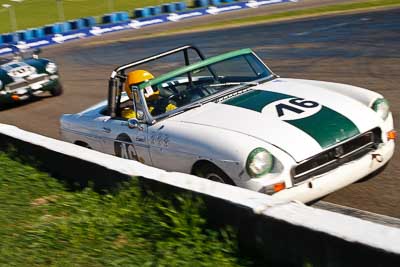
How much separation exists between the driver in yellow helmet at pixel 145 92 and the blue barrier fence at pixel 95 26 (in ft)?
78.2

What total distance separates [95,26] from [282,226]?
3182 centimetres

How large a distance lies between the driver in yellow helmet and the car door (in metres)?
0.24

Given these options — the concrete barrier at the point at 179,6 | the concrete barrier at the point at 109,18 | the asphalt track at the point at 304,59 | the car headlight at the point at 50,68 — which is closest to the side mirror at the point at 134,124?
the asphalt track at the point at 304,59

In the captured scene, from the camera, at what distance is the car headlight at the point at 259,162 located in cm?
490

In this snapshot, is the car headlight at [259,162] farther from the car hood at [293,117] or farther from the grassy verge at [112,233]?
the grassy verge at [112,233]

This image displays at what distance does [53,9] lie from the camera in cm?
4634

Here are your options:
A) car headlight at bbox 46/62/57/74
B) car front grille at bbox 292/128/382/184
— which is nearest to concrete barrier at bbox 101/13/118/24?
car headlight at bbox 46/62/57/74

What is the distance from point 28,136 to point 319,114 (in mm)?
3098

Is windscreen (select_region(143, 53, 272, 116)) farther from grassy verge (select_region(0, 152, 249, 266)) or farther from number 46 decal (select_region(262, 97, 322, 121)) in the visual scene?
grassy verge (select_region(0, 152, 249, 266))

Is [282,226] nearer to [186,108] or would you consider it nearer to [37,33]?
[186,108]

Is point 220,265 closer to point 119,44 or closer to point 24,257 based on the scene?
point 24,257

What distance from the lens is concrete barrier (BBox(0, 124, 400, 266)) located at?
3.18 m

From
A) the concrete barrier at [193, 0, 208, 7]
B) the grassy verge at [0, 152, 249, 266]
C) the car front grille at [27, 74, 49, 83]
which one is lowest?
the concrete barrier at [193, 0, 208, 7]

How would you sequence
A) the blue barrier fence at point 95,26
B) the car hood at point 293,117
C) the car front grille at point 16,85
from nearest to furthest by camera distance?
the car hood at point 293,117 < the car front grille at point 16,85 < the blue barrier fence at point 95,26
